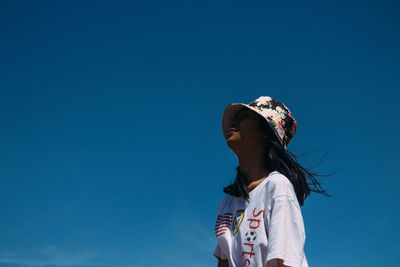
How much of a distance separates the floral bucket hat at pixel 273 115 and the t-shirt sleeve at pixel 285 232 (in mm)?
933

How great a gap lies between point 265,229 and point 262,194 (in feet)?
1.14

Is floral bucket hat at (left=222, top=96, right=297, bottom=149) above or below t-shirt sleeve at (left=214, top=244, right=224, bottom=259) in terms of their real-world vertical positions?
above

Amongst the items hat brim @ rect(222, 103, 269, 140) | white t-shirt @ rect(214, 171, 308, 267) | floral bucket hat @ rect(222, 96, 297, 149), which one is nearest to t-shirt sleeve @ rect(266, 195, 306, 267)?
white t-shirt @ rect(214, 171, 308, 267)

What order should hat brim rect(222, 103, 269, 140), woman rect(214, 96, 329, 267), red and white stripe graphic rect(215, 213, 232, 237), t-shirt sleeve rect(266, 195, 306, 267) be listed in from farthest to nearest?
hat brim rect(222, 103, 269, 140) < red and white stripe graphic rect(215, 213, 232, 237) < woman rect(214, 96, 329, 267) < t-shirt sleeve rect(266, 195, 306, 267)

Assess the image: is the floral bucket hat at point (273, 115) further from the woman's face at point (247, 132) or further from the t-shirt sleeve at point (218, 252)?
the t-shirt sleeve at point (218, 252)

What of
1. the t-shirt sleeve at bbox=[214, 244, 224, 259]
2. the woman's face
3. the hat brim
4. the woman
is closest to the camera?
the woman

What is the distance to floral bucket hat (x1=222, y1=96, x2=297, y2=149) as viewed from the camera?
12.7 feet

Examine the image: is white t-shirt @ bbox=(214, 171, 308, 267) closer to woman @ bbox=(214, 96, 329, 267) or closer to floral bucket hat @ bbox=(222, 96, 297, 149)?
woman @ bbox=(214, 96, 329, 267)

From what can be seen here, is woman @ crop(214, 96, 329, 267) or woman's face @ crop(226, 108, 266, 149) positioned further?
woman's face @ crop(226, 108, 266, 149)

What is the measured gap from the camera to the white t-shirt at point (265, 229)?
114 inches

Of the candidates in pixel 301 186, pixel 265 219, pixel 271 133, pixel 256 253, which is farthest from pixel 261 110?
pixel 256 253

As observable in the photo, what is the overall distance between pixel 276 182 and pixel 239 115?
1.11m

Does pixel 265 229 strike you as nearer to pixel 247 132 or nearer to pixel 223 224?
pixel 223 224

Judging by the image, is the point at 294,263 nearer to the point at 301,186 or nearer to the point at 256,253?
the point at 256,253
